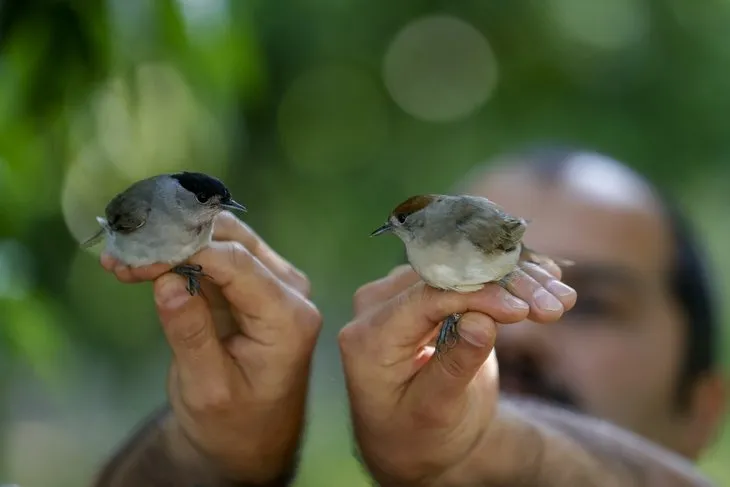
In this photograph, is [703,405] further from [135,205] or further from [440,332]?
[135,205]

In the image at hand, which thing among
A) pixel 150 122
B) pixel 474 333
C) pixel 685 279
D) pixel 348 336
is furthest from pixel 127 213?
pixel 685 279

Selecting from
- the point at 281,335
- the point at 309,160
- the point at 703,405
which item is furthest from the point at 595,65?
the point at 281,335

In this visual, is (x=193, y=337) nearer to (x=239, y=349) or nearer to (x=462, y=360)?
(x=239, y=349)

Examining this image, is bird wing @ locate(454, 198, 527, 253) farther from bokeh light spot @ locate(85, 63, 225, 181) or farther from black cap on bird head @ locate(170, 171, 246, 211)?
bokeh light spot @ locate(85, 63, 225, 181)

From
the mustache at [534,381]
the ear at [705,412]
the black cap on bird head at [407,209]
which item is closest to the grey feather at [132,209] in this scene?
the black cap on bird head at [407,209]

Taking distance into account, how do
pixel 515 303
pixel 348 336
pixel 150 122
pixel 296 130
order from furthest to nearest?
1. pixel 296 130
2. pixel 150 122
3. pixel 348 336
4. pixel 515 303

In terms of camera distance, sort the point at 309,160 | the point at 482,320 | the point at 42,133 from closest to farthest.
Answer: the point at 482,320 < the point at 42,133 < the point at 309,160

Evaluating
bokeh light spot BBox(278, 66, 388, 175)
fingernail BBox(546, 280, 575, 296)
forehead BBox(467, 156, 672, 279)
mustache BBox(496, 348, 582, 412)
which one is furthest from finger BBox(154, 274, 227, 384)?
bokeh light spot BBox(278, 66, 388, 175)
